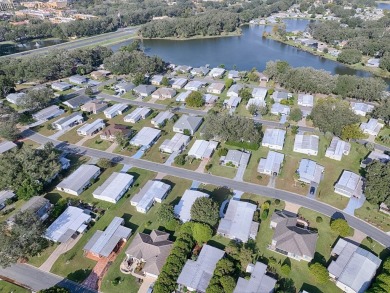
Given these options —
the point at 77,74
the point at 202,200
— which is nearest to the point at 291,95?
the point at 202,200

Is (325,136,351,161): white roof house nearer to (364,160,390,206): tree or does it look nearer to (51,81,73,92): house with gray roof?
(364,160,390,206): tree

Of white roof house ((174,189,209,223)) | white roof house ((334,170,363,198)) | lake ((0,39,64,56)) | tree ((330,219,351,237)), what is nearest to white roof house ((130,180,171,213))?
white roof house ((174,189,209,223))

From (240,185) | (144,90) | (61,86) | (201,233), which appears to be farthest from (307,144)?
(61,86)

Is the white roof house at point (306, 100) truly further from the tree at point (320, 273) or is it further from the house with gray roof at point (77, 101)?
the house with gray roof at point (77, 101)

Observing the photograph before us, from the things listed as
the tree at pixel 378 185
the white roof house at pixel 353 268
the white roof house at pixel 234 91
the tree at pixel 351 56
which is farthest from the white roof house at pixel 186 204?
the tree at pixel 351 56

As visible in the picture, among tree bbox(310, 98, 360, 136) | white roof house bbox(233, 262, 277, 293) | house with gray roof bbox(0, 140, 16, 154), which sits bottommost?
white roof house bbox(233, 262, 277, 293)
